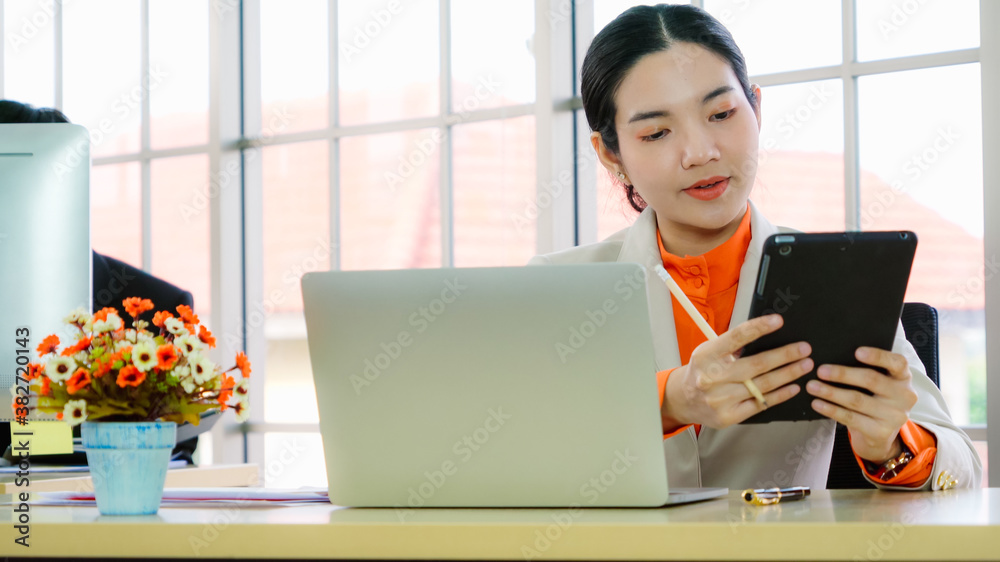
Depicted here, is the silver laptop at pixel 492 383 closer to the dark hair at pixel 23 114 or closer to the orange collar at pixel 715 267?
the orange collar at pixel 715 267

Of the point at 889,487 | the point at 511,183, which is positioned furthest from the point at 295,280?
the point at 889,487

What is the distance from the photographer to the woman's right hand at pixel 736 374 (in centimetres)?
102

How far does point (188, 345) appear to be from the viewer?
1.07m

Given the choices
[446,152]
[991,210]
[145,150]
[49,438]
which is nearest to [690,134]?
[49,438]

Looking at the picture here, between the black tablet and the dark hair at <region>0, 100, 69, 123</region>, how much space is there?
5.06ft

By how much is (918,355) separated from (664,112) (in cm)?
58

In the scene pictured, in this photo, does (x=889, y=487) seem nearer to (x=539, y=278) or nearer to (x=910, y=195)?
(x=539, y=278)

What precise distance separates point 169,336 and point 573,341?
21.9 inches

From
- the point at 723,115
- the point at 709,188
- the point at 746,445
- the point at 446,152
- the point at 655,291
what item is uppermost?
the point at 446,152

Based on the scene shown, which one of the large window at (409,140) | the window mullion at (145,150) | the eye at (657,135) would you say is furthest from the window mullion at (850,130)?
the window mullion at (145,150)

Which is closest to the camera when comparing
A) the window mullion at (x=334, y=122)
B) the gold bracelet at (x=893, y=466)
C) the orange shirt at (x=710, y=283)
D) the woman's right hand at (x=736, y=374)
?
the woman's right hand at (x=736, y=374)

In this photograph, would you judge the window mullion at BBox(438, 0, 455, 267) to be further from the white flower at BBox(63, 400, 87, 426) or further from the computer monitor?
the white flower at BBox(63, 400, 87, 426)

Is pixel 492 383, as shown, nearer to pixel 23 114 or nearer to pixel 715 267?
pixel 715 267

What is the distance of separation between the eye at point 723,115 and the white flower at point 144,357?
3.06 feet
